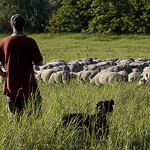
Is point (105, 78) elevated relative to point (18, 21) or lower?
lower

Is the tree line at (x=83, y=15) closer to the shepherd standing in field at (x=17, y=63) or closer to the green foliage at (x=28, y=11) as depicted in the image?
the green foliage at (x=28, y=11)

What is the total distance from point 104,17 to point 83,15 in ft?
9.76

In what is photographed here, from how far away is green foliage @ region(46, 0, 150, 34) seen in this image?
23.7 metres

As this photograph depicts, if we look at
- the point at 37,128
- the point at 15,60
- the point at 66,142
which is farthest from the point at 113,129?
the point at 15,60

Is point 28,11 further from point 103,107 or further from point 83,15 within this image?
point 103,107

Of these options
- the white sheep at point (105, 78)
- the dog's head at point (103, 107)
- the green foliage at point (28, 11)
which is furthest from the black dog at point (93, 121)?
the green foliage at point (28, 11)

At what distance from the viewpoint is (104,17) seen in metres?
24.7

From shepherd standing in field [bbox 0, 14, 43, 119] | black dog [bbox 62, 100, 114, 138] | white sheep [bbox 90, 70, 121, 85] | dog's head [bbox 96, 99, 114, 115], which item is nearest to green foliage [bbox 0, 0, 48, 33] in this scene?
white sheep [bbox 90, 70, 121, 85]

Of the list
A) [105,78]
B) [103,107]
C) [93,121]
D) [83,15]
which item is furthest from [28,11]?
[93,121]

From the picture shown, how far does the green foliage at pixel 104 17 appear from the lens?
23.7m

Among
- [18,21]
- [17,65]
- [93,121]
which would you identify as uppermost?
[18,21]

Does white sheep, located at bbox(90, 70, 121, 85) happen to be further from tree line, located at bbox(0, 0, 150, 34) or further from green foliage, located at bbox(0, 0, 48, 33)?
green foliage, located at bbox(0, 0, 48, 33)

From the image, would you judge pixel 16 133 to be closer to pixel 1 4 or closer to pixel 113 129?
pixel 113 129

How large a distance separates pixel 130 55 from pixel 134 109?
8.83 meters
